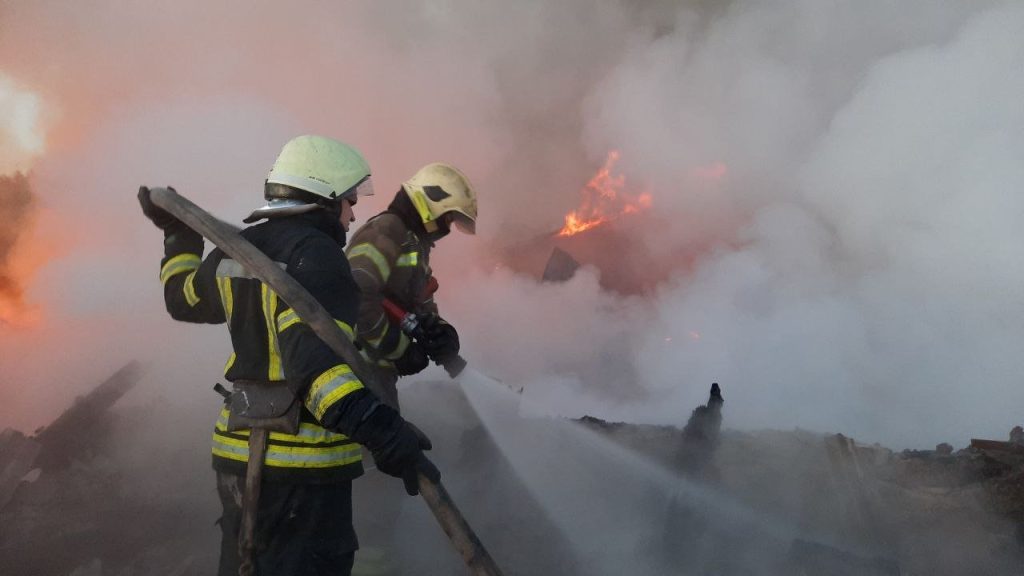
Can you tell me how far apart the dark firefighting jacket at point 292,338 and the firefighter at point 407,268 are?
85cm

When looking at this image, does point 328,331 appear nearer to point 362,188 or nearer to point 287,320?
point 287,320

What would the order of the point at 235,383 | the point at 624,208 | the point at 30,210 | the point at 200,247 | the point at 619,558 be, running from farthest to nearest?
1. the point at 624,208
2. the point at 30,210
3. the point at 619,558
4. the point at 200,247
5. the point at 235,383

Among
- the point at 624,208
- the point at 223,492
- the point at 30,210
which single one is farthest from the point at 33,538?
the point at 624,208

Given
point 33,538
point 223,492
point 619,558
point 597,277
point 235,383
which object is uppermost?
point 597,277

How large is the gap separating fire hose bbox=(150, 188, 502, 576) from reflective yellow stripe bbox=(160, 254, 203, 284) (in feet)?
0.95

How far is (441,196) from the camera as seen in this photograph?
12.2 feet

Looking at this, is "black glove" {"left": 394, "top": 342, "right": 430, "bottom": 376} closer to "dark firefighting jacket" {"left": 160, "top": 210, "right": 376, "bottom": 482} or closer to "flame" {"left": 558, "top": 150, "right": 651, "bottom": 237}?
"dark firefighting jacket" {"left": 160, "top": 210, "right": 376, "bottom": 482}

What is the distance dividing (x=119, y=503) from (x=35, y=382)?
3.81 meters

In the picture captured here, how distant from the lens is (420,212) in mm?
3645

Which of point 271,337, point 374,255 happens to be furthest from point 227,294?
point 374,255

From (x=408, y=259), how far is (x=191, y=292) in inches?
50.3

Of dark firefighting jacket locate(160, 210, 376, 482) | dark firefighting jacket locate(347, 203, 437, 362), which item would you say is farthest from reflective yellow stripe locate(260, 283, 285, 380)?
dark firefighting jacket locate(347, 203, 437, 362)

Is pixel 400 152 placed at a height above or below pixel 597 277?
above

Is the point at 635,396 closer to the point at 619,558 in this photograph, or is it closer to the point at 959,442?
the point at 959,442
